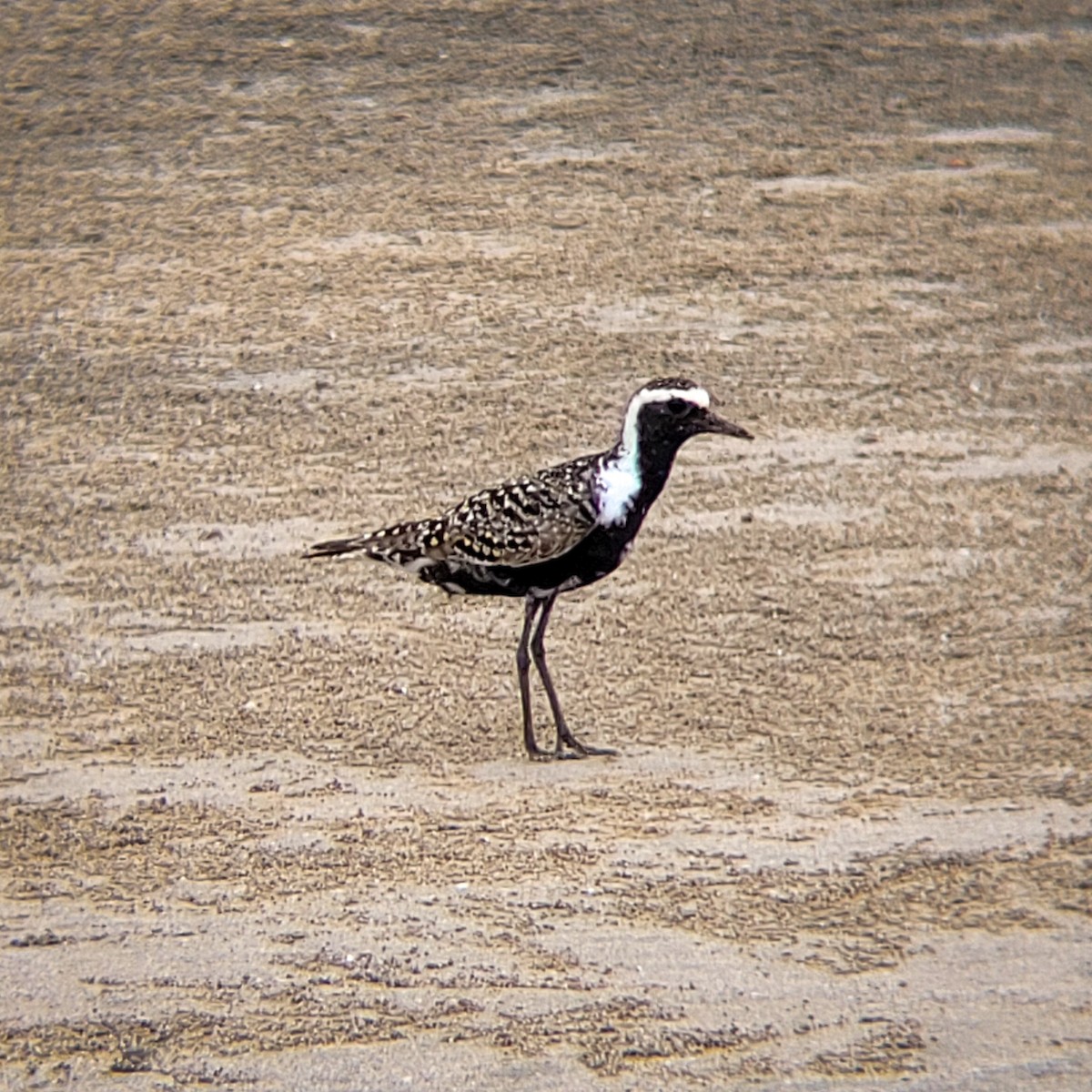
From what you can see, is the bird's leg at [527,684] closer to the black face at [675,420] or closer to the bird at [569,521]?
the bird at [569,521]

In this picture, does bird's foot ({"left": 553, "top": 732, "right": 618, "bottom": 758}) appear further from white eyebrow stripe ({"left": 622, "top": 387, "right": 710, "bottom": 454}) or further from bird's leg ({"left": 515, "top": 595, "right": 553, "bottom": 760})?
white eyebrow stripe ({"left": 622, "top": 387, "right": 710, "bottom": 454})

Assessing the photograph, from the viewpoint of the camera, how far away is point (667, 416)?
19.7 ft

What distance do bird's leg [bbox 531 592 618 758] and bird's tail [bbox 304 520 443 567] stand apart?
39 cm

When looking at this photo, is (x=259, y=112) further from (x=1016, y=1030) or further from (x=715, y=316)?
(x=1016, y=1030)

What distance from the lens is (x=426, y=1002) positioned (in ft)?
16.5

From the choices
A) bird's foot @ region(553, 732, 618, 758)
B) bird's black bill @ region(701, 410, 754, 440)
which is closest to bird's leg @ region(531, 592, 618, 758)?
bird's foot @ region(553, 732, 618, 758)

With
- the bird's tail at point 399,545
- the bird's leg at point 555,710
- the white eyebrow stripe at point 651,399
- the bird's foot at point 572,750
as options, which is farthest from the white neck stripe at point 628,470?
the bird's foot at point 572,750

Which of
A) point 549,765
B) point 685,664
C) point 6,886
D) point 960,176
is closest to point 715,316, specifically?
point 960,176

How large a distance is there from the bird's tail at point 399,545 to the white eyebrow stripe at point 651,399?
0.65 meters

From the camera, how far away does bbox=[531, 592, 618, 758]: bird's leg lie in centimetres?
602

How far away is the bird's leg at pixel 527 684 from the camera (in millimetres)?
6023

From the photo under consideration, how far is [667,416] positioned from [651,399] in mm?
70

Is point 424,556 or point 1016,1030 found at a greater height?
point 424,556

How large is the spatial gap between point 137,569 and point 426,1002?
2757 mm
